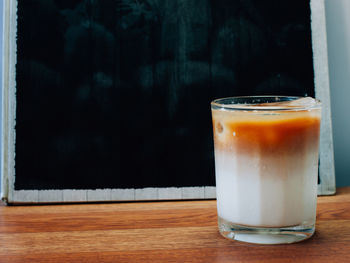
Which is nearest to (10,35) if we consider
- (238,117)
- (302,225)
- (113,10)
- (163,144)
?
(113,10)

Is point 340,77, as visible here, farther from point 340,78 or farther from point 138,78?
point 138,78

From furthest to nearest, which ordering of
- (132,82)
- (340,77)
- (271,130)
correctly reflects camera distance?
1. (340,77)
2. (132,82)
3. (271,130)

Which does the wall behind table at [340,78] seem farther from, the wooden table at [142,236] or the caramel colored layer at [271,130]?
the caramel colored layer at [271,130]

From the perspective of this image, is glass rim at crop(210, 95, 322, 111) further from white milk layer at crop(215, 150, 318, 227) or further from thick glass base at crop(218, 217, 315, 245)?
thick glass base at crop(218, 217, 315, 245)

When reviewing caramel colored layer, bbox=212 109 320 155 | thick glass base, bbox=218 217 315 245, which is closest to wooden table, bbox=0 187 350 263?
thick glass base, bbox=218 217 315 245

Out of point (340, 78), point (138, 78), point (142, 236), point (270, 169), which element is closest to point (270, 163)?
point (270, 169)

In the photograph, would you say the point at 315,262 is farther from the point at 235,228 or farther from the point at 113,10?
the point at 113,10

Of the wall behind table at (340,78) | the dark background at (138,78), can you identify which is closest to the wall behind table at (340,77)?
the wall behind table at (340,78)
